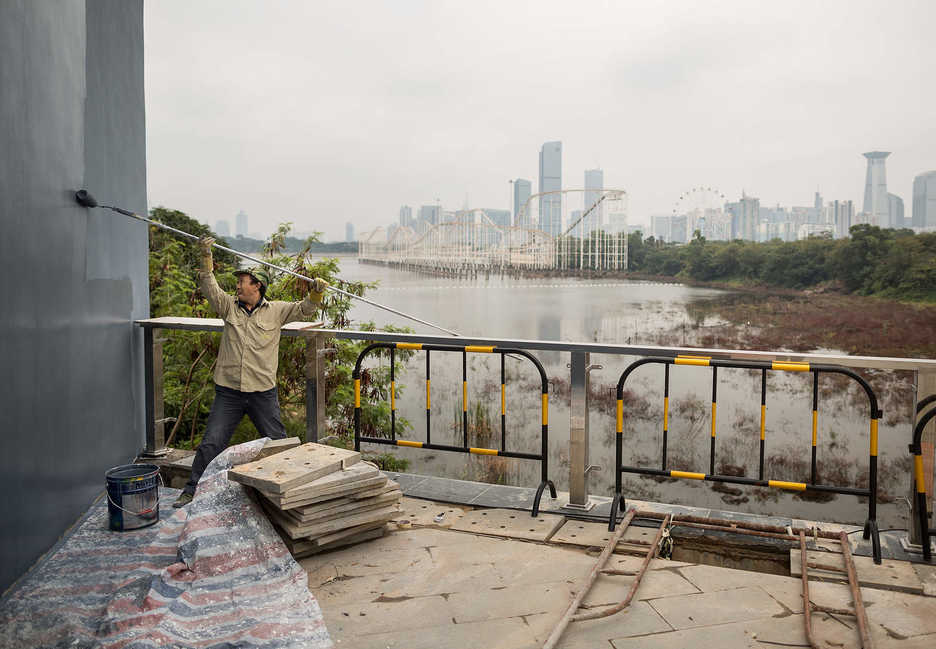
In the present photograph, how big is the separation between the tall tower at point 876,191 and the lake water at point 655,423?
18.0 meters

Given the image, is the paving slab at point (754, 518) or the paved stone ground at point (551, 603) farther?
the paving slab at point (754, 518)

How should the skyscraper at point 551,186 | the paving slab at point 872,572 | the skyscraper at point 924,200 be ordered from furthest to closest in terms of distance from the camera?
the skyscraper at point 551,186
the skyscraper at point 924,200
the paving slab at point 872,572

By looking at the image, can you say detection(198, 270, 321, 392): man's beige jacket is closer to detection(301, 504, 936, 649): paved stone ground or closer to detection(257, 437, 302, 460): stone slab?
detection(257, 437, 302, 460): stone slab

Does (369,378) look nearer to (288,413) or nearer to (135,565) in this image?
(288,413)

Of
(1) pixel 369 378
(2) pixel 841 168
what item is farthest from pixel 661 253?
(1) pixel 369 378

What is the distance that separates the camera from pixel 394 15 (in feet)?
284

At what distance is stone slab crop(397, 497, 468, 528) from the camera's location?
414 cm

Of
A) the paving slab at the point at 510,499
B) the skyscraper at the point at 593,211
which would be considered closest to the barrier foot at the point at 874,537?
the paving slab at the point at 510,499

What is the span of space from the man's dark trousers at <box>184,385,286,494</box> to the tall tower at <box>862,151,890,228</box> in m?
54.8

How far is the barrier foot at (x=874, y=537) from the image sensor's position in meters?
3.50

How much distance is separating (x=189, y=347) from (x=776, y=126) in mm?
91171

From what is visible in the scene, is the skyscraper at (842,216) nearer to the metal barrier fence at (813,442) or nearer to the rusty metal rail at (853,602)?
the metal barrier fence at (813,442)

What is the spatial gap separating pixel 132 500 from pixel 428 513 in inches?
68.9

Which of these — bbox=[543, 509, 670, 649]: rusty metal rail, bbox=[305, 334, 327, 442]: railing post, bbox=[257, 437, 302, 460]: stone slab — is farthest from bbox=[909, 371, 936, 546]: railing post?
bbox=[305, 334, 327, 442]: railing post
